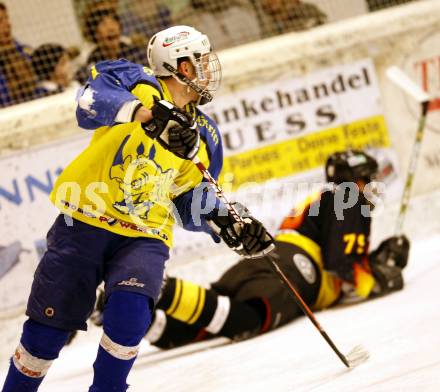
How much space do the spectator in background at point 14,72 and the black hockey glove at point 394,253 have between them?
2062 millimetres

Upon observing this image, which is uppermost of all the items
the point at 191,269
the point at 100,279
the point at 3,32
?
the point at 3,32

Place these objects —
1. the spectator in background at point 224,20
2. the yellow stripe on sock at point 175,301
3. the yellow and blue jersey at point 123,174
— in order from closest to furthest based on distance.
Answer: the yellow and blue jersey at point 123,174 → the yellow stripe on sock at point 175,301 → the spectator in background at point 224,20

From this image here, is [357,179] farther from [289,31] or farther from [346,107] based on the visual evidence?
[289,31]

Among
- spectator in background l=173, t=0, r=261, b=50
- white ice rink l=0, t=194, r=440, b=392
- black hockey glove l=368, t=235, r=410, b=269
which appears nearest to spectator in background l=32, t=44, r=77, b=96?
spectator in background l=173, t=0, r=261, b=50

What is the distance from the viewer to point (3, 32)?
4484 millimetres

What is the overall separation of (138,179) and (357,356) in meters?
0.88

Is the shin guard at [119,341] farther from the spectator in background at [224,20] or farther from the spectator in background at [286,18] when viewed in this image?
the spectator in background at [286,18]

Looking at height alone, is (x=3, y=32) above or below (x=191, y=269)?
above

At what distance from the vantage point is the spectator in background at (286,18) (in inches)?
197

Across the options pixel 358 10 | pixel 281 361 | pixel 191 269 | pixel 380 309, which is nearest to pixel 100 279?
pixel 281 361

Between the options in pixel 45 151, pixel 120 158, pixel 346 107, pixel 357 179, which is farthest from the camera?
pixel 346 107

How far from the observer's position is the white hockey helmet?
2623 millimetres

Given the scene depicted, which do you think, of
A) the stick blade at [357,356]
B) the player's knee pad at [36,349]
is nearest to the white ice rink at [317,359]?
the stick blade at [357,356]

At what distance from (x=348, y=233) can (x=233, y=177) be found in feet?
3.55
